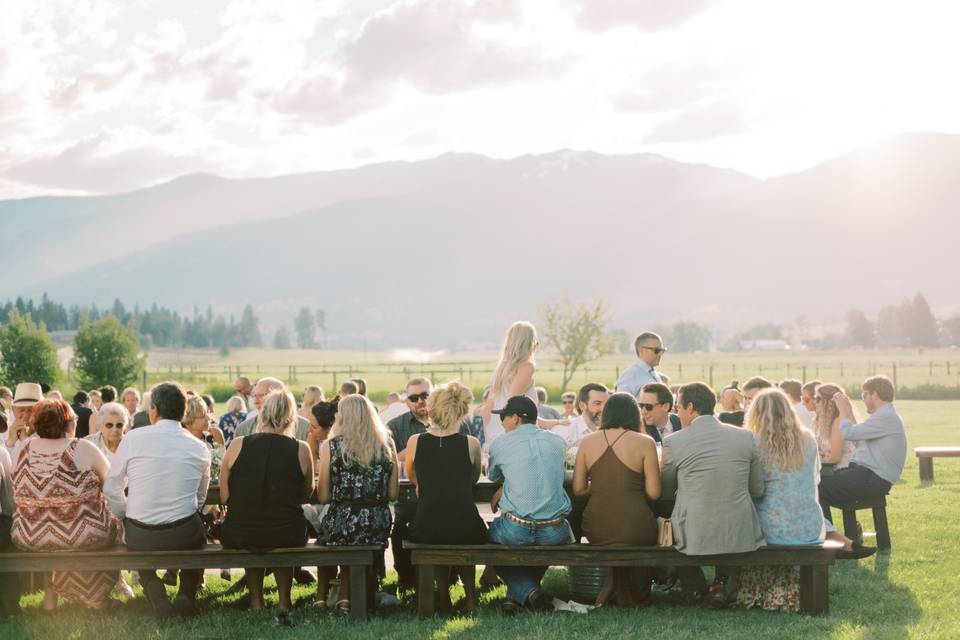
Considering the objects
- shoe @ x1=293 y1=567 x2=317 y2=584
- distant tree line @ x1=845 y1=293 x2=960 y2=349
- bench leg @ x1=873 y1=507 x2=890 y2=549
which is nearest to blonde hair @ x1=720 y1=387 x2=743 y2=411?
bench leg @ x1=873 y1=507 x2=890 y2=549

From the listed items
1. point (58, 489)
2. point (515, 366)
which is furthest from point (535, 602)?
point (58, 489)

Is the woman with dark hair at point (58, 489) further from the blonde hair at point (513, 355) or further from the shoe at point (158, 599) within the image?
the blonde hair at point (513, 355)

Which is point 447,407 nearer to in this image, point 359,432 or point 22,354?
point 359,432

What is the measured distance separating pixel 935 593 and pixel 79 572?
654 cm

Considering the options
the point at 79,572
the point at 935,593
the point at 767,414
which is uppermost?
the point at 767,414

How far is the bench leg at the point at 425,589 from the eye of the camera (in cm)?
699

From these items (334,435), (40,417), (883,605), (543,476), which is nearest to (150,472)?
(40,417)

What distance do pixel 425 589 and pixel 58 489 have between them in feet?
8.85

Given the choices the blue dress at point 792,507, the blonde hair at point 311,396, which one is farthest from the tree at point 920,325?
the blue dress at point 792,507

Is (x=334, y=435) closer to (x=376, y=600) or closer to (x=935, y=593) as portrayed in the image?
(x=376, y=600)

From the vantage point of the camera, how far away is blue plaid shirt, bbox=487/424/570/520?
7.11 meters

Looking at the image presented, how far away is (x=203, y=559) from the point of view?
688cm

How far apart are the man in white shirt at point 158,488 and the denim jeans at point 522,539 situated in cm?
218

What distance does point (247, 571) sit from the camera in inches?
291
